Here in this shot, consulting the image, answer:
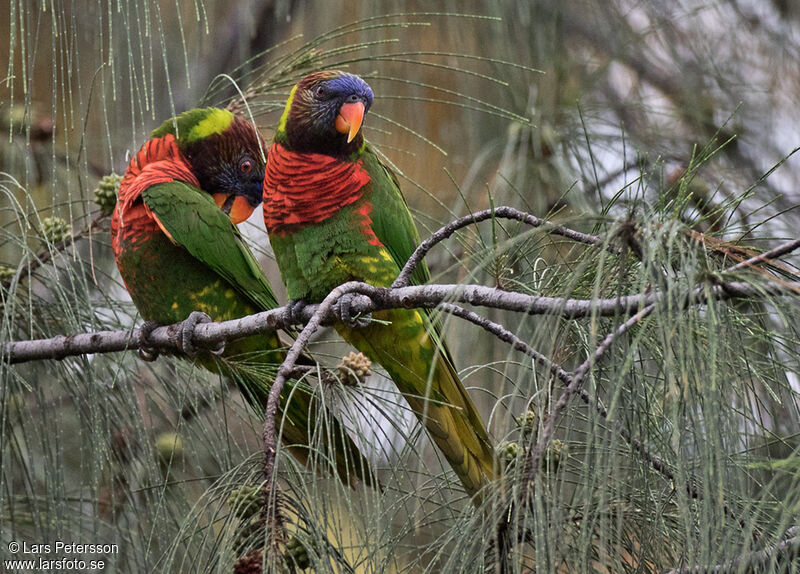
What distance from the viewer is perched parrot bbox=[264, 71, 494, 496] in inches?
68.5

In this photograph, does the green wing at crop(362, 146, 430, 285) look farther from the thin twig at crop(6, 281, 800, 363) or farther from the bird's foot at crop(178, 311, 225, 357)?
the bird's foot at crop(178, 311, 225, 357)

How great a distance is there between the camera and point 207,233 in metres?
1.84

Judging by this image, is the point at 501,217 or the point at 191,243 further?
the point at 191,243

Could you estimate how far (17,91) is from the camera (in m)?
2.56

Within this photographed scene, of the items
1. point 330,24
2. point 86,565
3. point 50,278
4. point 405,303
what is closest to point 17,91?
point 330,24

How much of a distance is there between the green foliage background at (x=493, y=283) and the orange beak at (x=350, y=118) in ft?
0.27

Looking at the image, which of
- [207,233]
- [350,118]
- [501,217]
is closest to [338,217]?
[350,118]

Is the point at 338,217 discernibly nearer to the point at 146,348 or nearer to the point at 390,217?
the point at 390,217

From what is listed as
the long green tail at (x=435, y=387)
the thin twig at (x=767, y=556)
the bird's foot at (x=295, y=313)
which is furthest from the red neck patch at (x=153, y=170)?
the thin twig at (x=767, y=556)

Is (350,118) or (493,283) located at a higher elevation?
(350,118)

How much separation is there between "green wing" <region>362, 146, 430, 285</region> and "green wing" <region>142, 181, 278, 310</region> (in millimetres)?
356

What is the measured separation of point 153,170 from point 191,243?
231 mm

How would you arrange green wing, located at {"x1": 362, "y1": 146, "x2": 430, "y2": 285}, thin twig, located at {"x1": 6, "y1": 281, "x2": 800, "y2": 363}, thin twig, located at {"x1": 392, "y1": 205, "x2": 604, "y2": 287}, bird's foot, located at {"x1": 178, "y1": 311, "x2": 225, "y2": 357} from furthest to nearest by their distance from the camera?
green wing, located at {"x1": 362, "y1": 146, "x2": 430, "y2": 285} < bird's foot, located at {"x1": 178, "y1": 311, "x2": 225, "y2": 357} < thin twig, located at {"x1": 392, "y1": 205, "x2": 604, "y2": 287} < thin twig, located at {"x1": 6, "y1": 281, "x2": 800, "y2": 363}

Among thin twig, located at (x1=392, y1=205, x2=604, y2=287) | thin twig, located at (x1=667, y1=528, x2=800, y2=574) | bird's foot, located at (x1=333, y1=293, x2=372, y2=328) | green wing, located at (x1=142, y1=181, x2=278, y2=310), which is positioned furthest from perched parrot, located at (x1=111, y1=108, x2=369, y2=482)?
thin twig, located at (x1=667, y1=528, x2=800, y2=574)
